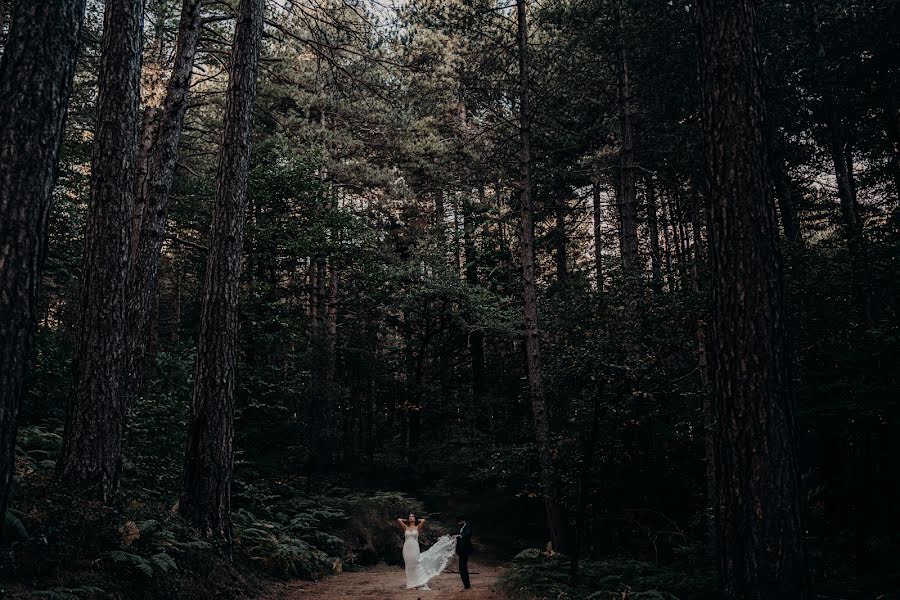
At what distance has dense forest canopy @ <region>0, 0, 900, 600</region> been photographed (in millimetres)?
4691

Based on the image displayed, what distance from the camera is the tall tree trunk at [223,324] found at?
25.9 feet

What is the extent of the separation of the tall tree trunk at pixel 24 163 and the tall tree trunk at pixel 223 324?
4581 millimetres

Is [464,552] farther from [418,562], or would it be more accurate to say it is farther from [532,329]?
[532,329]

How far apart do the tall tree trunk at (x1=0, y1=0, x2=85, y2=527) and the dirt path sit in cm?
614

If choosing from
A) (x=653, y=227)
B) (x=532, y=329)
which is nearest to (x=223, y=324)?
(x=532, y=329)

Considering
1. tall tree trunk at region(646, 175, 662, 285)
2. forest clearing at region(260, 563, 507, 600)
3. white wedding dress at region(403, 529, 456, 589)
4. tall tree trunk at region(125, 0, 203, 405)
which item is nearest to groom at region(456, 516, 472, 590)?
forest clearing at region(260, 563, 507, 600)

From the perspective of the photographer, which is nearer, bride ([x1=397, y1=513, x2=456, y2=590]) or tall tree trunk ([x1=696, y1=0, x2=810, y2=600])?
tall tree trunk ([x1=696, y1=0, x2=810, y2=600])

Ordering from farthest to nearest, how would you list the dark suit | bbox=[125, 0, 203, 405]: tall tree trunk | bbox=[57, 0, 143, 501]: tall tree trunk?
the dark suit, bbox=[125, 0, 203, 405]: tall tree trunk, bbox=[57, 0, 143, 501]: tall tree trunk

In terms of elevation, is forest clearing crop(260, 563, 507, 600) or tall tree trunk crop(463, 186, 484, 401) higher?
tall tree trunk crop(463, 186, 484, 401)

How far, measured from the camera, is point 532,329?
41.2 feet

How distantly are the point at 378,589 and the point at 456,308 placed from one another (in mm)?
11057

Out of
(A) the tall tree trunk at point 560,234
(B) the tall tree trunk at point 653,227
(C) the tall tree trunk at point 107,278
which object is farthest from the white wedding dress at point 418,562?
(A) the tall tree trunk at point 560,234

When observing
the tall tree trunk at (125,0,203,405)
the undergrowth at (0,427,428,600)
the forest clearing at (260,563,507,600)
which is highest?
the tall tree trunk at (125,0,203,405)

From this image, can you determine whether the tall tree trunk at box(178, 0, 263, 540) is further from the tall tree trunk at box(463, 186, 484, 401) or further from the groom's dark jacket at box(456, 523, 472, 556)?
the tall tree trunk at box(463, 186, 484, 401)
